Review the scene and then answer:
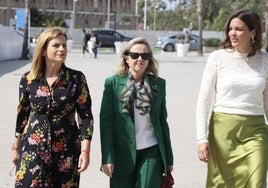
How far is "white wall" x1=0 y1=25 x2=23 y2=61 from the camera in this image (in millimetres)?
34191

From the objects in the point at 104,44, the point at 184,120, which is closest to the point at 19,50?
the point at 104,44

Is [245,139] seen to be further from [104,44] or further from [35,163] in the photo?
[104,44]

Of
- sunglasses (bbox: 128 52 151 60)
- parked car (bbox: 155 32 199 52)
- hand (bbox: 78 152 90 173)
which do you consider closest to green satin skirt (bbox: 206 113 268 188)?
sunglasses (bbox: 128 52 151 60)

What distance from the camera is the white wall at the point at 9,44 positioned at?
34191 millimetres

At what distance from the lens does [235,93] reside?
193 inches

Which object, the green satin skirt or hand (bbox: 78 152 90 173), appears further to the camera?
the green satin skirt

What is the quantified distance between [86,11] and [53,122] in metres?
106

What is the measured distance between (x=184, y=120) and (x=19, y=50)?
29.0m

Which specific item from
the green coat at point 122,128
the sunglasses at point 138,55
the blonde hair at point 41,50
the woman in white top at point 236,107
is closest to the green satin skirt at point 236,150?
the woman in white top at point 236,107

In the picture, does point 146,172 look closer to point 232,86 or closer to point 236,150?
point 236,150

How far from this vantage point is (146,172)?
4.60 m

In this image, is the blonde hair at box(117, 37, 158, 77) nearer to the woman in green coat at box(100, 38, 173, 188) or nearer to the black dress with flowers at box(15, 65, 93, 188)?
the woman in green coat at box(100, 38, 173, 188)

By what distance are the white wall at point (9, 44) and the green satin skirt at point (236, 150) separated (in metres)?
29.2

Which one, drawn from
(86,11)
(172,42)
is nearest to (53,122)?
(172,42)
